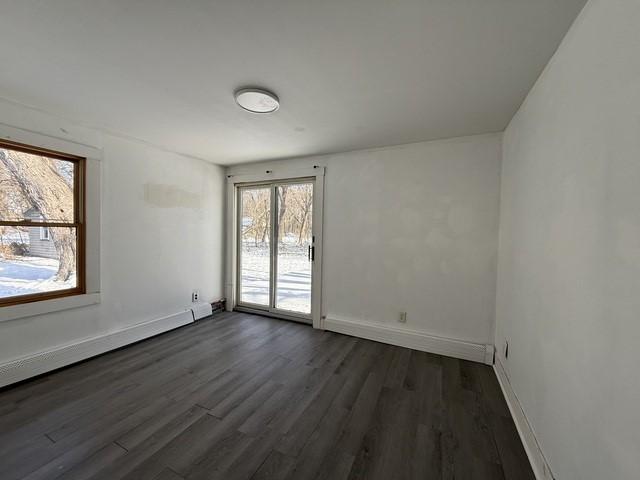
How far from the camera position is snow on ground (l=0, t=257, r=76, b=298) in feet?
7.30

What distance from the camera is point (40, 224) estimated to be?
2375 mm

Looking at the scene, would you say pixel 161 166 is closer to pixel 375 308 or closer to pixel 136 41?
pixel 136 41

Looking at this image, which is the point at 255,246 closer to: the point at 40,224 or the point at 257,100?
the point at 40,224

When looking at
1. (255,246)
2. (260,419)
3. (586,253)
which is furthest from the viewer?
(255,246)

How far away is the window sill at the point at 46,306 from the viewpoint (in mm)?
2177

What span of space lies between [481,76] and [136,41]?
2.17 meters

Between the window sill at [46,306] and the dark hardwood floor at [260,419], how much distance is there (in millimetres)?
605

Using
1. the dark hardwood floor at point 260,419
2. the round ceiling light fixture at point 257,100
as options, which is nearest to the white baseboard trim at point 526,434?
the dark hardwood floor at point 260,419

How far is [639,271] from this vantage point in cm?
80

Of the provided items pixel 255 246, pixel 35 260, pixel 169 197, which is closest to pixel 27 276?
pixel 35 260

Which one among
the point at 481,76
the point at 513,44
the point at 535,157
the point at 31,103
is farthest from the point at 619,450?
the point at 31,103

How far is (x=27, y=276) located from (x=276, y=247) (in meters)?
2.67

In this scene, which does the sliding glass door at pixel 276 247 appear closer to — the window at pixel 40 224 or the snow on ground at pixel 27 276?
the window at pixel 40 224

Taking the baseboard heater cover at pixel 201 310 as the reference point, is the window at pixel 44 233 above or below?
above
